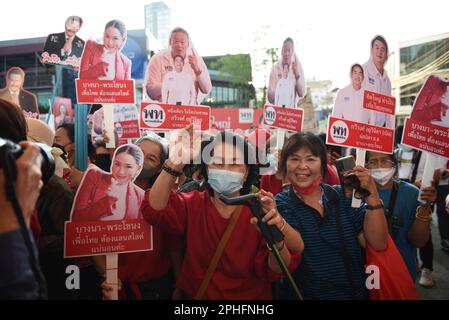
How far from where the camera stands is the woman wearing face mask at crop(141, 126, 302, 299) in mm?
1852

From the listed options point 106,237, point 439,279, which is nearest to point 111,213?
point 106,237

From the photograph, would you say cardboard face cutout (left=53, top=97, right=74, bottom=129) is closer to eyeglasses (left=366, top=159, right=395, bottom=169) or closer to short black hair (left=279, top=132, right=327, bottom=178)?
short black hair (left=279, top=132, right=327, bottom=178)

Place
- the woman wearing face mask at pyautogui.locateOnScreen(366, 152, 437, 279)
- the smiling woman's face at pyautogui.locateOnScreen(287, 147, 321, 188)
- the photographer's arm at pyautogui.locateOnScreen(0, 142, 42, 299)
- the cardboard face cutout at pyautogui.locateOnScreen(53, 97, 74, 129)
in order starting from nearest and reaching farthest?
1. the photographer's arm at pyautogui.locateOnScreen(0, 142, 42, 299)
2. the smiling woman's face at pyautogui.locateOnScreen(287, 147, 321, 188)
3. the woman wearing face mask at pyautogui.locateOnScreen(366, 152, 437, 279)
4. the cardboard face cutout at pyautogui.locateOnScreen(53, 97, 74, 129)

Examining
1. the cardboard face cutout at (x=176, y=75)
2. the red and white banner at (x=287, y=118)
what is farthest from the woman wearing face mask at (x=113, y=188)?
the red and white banner at (x=287, y=118)

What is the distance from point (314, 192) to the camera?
2.16m

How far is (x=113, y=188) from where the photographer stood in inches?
81.0

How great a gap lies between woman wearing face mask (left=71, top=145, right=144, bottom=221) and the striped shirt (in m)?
0.91

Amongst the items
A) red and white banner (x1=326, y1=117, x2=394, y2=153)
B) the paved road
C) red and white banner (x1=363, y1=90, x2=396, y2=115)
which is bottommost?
the paved road

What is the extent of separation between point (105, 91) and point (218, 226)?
1.40 meters

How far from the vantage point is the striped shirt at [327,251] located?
76.2 inches

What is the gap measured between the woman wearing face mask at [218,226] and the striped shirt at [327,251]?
200mm

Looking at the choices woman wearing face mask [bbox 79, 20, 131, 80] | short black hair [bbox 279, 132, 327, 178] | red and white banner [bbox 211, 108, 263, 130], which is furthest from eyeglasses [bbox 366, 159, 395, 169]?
red and white banner [bbox 211, 108, 263, 130]

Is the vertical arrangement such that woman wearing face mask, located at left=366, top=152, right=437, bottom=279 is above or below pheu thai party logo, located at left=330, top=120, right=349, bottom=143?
below

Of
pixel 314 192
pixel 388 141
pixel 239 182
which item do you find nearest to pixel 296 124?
A: pixel 388 141
